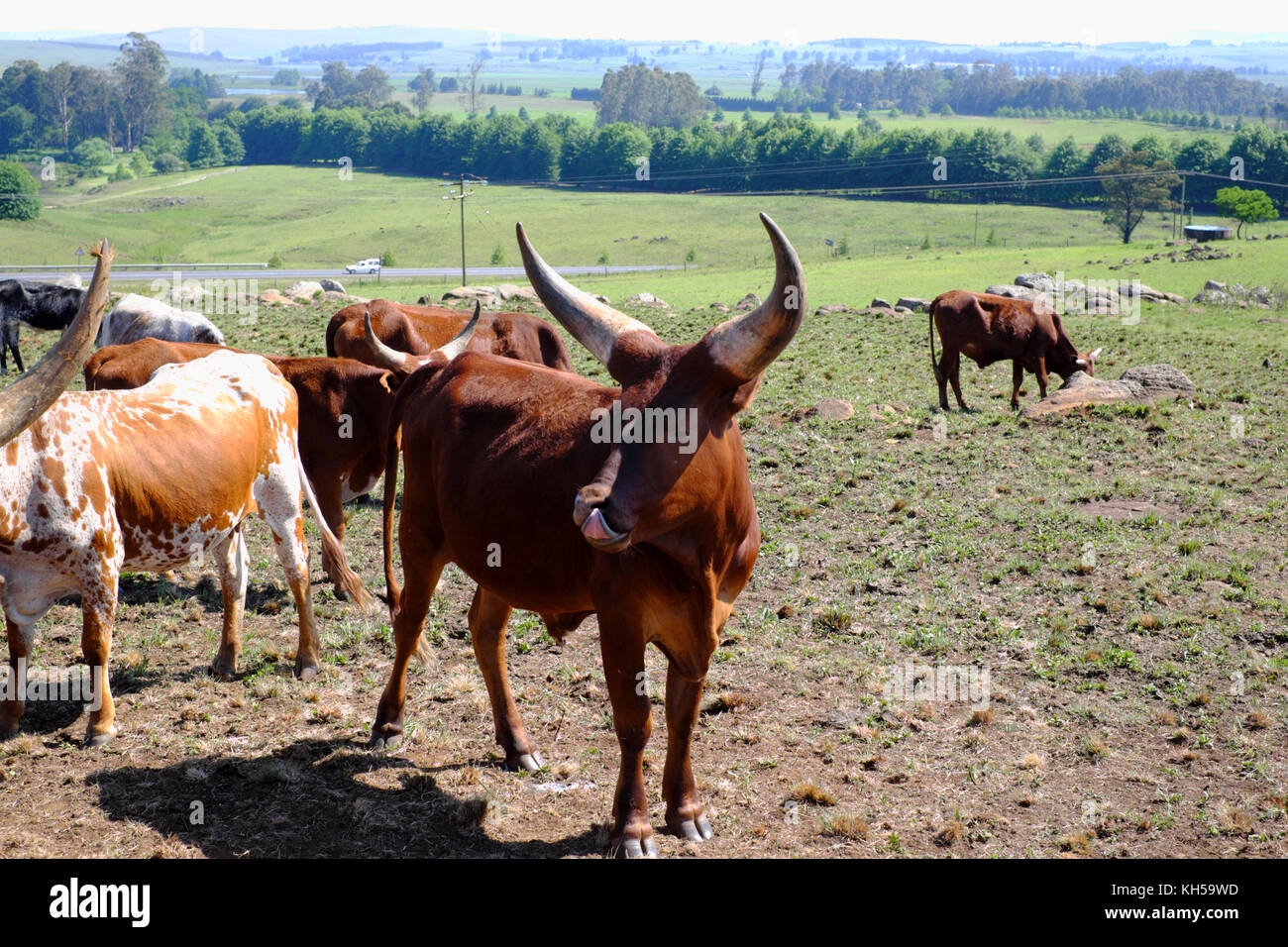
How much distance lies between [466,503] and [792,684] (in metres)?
3.08

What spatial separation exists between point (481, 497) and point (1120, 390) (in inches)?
557

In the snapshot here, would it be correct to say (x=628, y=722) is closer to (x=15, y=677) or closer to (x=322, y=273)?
(x=15, y=677)

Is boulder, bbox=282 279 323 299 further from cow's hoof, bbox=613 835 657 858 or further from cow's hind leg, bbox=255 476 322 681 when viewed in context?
cow's hoof, bbox=613 835 657 858

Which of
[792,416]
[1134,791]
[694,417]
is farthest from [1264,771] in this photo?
[792,416]

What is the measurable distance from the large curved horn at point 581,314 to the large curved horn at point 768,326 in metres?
0.55

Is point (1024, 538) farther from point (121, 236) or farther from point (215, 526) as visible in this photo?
point (121, 236)

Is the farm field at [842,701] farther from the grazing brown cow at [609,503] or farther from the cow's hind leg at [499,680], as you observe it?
the grazing brown cow at [609,503]

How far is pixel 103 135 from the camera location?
449ft

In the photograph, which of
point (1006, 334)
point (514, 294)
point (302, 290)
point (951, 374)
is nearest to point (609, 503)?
point (951, 374)

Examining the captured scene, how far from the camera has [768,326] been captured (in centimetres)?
480

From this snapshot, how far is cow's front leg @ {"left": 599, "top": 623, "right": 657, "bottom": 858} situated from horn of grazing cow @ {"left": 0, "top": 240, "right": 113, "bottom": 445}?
2.59 meters

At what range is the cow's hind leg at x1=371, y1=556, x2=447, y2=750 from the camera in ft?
22.5

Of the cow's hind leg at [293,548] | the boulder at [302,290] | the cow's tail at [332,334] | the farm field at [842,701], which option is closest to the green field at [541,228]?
the boulder at [302,290]
